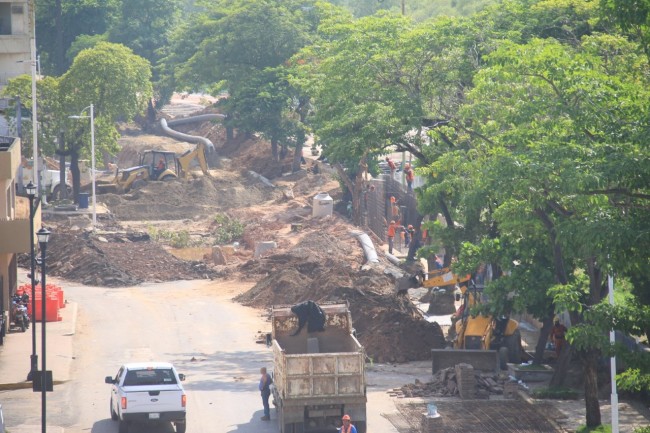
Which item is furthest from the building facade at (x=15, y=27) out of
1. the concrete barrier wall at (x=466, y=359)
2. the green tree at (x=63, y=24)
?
the green tree at (x=63, y=24)

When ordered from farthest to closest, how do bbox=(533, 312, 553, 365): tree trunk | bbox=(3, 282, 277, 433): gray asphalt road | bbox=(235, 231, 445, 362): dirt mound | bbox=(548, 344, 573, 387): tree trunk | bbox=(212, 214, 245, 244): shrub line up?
bbox=(212, 214, 245, 244): shrub < bbox=(235, 231, 445, 362): dirt mound < bbox=(533, 312, 553, 365): tree trunk < bbox=(548, 344, 573, 387): tree trunk < bbox=(3, 282, 277, 433): gray asphalt road

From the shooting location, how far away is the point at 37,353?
34.7 meters

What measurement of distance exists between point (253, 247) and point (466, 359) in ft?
84.7

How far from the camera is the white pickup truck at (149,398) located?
84.4 ft

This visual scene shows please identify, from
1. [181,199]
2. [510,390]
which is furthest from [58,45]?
[510,390]

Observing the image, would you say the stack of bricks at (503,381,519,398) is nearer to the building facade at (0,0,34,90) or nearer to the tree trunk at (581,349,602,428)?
the tree trunk at (581,349,602,428)

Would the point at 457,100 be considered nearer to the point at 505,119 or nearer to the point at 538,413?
the point at 505,119

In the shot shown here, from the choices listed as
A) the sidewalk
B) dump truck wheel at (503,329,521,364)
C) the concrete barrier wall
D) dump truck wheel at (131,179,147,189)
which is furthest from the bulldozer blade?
the concrete barrier wall

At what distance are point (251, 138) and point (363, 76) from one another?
43603 mm

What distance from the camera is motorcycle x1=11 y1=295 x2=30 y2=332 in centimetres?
3892

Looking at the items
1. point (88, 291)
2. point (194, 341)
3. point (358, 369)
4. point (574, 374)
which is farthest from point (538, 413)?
point (88, 291)

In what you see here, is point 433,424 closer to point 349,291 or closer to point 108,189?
point 349,291

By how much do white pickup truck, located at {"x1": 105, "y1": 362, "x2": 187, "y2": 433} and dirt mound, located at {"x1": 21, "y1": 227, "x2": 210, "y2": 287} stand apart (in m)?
23.4

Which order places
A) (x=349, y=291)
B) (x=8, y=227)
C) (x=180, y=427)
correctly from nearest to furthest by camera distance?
(x=180, y=427)
(x=8, y=227)
(x=349, y=291)
